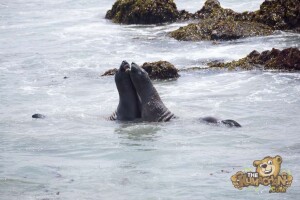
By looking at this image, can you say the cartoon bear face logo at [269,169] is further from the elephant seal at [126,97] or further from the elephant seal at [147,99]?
the elephant seal at [126,97]

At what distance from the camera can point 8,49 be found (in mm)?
21406

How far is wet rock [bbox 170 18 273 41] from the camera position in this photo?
19938mm

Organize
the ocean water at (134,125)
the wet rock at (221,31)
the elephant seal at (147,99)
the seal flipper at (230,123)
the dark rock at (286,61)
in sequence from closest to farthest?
the ocean water at (134,125), the seal flipper at (230,123), the elephant seal at (147,99), the dark rock at (286,61), the wet rock at (221,31)

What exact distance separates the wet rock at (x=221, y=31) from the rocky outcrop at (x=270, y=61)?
3655 millimetres

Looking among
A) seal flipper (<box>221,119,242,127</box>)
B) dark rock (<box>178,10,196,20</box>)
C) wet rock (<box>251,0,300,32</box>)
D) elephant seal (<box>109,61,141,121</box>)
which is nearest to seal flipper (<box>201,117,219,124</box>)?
seal flipper (<box>221,119,242,127</box>)

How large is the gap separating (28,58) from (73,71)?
2.88 m

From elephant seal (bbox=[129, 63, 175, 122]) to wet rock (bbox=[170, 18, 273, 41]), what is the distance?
890 cm

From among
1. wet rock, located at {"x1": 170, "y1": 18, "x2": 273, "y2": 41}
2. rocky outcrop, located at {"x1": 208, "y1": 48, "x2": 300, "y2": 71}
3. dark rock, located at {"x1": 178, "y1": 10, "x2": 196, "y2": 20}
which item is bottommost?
rocky outcrop, located at {"x1": 208, "y1": 48, "x2": 300, "y2": 71}

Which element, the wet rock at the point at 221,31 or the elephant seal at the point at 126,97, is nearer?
the elephant seal at the point at 126,97

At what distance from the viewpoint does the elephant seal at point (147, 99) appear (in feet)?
37.1

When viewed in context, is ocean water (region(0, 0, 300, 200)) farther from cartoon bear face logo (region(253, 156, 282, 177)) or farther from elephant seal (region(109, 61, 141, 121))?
elephant seal (region(109, 61, 141, 121))

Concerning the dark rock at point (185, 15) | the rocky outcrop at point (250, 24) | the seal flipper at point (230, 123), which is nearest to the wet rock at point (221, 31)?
the rocky outcrop at point (250, 24)

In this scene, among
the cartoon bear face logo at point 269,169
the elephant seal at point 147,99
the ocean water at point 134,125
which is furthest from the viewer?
the elephant seal at point 147,99

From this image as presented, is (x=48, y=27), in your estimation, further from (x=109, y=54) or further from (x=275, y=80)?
(x=275, y=80)
